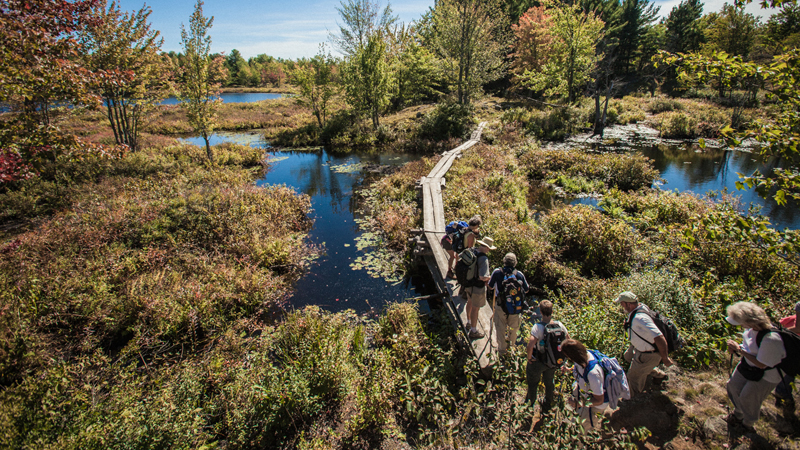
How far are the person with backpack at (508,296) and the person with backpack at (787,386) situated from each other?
3.14 m

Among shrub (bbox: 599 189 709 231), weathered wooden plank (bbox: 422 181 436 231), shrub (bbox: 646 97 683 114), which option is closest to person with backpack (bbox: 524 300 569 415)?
weathered wooden plank (bbox: 422 181 436 231)

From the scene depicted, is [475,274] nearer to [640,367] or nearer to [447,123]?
[640,367]

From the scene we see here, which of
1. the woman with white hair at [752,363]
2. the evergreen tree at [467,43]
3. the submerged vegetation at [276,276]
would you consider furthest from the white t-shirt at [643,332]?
the evergreen tree at [467,43]

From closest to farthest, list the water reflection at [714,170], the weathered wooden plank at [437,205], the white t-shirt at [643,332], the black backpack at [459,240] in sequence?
1. the white t-shirt at [643,332]
2. the black backpack at [459,240]
3. the weathered wooden plank at [437,205]
4. the water reflection at [714,170]

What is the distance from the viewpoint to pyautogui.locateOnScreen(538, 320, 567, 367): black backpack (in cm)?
441

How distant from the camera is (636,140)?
81.5 ft

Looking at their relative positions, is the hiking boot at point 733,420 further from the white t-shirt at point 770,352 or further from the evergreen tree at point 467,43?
the evergreen tree at point 467,43

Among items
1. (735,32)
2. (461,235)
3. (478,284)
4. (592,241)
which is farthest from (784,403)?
(735,32)

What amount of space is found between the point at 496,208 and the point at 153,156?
18.6 metres

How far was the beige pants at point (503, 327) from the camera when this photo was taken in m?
5.58

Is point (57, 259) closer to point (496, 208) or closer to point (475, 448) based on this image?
point (475, 448)

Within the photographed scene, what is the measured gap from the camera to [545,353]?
4.51 meters

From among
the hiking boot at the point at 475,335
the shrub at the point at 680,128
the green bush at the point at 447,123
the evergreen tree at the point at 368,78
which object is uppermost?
the evergreen tree at the point at 368,78

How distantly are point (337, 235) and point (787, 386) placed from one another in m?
11.5
